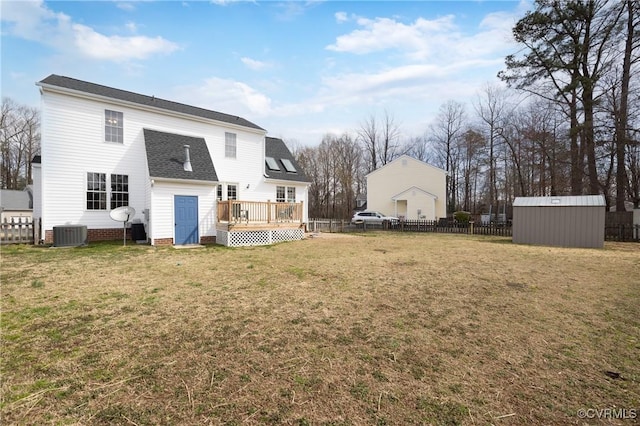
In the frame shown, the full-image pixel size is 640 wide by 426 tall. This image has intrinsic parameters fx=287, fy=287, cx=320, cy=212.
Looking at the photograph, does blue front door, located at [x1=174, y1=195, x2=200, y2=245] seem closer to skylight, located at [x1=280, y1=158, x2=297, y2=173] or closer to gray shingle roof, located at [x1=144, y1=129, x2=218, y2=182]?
gray shingle roof, located at [x1=144, y1=129, x2=218, y2=182]

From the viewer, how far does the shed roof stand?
43.4ft

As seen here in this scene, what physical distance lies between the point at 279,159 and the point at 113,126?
9.78 meters

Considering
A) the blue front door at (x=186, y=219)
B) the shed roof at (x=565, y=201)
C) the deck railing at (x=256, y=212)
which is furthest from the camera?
the shed roof at (x=565, y=201)

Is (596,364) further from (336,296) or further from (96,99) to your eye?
(96,99)

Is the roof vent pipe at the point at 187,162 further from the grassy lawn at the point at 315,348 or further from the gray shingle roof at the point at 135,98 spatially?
the grassy lawn at the point at 315,348

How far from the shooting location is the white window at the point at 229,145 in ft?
54.4

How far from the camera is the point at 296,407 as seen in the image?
2.35m

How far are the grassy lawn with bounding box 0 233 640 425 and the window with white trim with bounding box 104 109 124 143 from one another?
8007mm

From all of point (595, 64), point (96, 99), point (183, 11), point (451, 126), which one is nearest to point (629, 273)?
point (183, 11)

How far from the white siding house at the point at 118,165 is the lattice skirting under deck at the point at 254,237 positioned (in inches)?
17.7

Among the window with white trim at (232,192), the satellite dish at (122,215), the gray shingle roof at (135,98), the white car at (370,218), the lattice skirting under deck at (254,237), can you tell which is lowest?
the lattice skirting under deck at (254,237)

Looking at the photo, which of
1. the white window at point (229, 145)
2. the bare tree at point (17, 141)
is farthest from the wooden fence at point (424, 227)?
the bare tree at point (17, 141)

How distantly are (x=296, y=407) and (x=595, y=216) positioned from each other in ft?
55.4

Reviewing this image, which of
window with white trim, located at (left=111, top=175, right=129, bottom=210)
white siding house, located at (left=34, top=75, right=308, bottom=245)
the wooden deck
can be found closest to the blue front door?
white siding house, located at (left=34, top=75, right=308, bottom=245)
